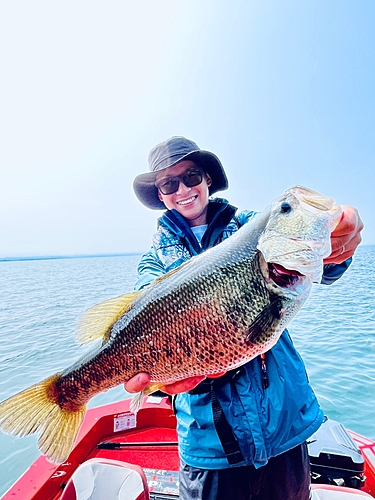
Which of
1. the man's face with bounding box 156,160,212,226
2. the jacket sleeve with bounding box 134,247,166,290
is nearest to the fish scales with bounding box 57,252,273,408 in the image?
the jacket sleeve with bounding box 134,247,166,290

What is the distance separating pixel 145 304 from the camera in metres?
2.04

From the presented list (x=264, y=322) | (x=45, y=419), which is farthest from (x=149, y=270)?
(x=45, y=419)

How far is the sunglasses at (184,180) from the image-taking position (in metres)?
3.04

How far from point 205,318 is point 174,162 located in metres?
1.78

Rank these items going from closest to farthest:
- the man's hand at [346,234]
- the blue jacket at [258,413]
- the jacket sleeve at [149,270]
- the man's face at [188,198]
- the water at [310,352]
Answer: the man's hand at [346,234] → the blue jacket at [258,413] → the jacket sleeve at [149,270] → the man's face at [188,198] → the water at [310,352]

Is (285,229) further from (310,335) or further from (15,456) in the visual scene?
(310,335)

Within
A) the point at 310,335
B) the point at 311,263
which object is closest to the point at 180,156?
the point at 311,263

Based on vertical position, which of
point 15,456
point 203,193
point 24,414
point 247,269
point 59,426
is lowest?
point 15,456

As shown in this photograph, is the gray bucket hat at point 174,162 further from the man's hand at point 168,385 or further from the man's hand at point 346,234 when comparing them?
the man's hand at point 168,385

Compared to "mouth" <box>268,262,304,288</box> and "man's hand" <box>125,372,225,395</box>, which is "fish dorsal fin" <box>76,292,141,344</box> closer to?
"man's hand" <box>125,372,225,395</box>

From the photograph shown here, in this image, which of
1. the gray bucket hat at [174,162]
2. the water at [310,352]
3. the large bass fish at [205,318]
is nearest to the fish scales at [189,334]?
the large bass fish at [205,318]

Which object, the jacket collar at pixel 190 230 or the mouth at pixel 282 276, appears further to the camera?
the jacket collar at pixel 190 230

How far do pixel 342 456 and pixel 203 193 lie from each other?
3.36 meters

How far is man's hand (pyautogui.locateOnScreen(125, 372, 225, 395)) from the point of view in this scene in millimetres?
1917
